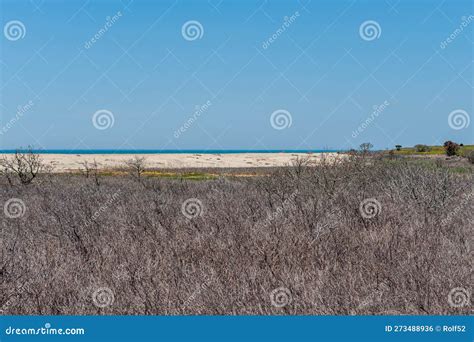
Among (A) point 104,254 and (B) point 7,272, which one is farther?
(A) point 104,254

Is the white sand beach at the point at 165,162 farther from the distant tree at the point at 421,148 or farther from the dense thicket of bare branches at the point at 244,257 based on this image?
the dense thicket of bare branches at the point at 244,257

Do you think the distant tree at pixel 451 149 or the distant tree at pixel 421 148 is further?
the distant tree at pixel 421 148

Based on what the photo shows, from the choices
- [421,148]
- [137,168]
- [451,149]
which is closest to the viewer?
[137,168]

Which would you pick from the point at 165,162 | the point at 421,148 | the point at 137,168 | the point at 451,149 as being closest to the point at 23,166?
the point at 137,168

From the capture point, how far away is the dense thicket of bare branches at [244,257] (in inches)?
209

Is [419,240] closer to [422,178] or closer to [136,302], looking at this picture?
[136,302]

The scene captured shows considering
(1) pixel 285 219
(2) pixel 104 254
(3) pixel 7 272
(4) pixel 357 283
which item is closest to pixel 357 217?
(1) pixel 285 219

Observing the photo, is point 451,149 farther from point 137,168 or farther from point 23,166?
point 23,166

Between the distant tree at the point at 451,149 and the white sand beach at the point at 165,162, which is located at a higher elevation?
the white sand beach at the point at 165,162

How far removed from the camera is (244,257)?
21.9 feet

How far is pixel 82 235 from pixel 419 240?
5.11 m

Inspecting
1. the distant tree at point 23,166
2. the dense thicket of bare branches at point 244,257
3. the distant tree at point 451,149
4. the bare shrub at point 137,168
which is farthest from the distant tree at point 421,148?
the dense thicket of bare branches at point 244,257

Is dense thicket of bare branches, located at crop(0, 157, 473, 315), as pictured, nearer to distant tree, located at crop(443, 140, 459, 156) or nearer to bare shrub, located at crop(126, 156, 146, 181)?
bare shrub, located at crop(126, 156, 146, 181)

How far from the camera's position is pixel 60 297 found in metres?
5.64
